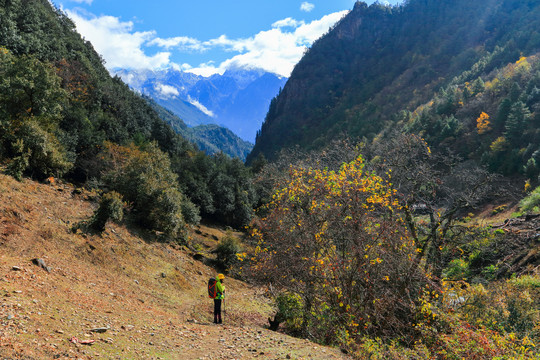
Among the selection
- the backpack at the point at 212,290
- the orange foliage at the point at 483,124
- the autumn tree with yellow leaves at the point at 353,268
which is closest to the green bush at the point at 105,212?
the backpack at the point at 212,290

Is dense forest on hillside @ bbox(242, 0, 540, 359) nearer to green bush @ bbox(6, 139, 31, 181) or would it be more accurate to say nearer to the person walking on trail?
A: the person walking on trail

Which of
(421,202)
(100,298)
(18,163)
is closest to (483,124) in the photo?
(421,202)

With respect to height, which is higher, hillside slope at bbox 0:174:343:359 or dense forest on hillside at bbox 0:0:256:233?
dense forest on hillside at bbox 0:0:256:233

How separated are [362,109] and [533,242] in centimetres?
11469

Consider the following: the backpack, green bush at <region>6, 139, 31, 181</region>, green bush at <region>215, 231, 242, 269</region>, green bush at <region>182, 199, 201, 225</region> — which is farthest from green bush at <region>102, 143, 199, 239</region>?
the backpack

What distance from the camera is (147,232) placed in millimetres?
21609

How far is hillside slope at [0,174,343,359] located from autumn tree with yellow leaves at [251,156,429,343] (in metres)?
1.41

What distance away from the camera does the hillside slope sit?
6277 mm

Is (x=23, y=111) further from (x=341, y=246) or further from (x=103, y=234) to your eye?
(x=341, y=246)

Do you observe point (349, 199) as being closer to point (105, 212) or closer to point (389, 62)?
point (105, 212)

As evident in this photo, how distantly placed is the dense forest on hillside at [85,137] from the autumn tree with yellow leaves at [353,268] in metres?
15.0

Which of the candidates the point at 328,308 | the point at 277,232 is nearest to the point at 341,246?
the point at 328,308

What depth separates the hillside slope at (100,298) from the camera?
6.28 meters

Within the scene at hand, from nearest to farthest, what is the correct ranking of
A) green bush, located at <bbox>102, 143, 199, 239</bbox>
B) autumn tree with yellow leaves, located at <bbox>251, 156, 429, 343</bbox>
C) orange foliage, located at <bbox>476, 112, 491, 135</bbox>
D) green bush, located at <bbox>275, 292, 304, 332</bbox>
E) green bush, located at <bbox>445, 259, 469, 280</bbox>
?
autumn tree with yellow leaves, located at <bbox>251, 156, 429, 343</bbox>
green bush, located at <bbox>275, 292, 304, 332</bbox>
green bush, located at <bbox>445, 259, 469, 280</bbox>
green bush, located at <bbox>102, 143, 199, 239</bbox>
orange foliage, located at <bbox>476, 112, 491, 135</bbox>
